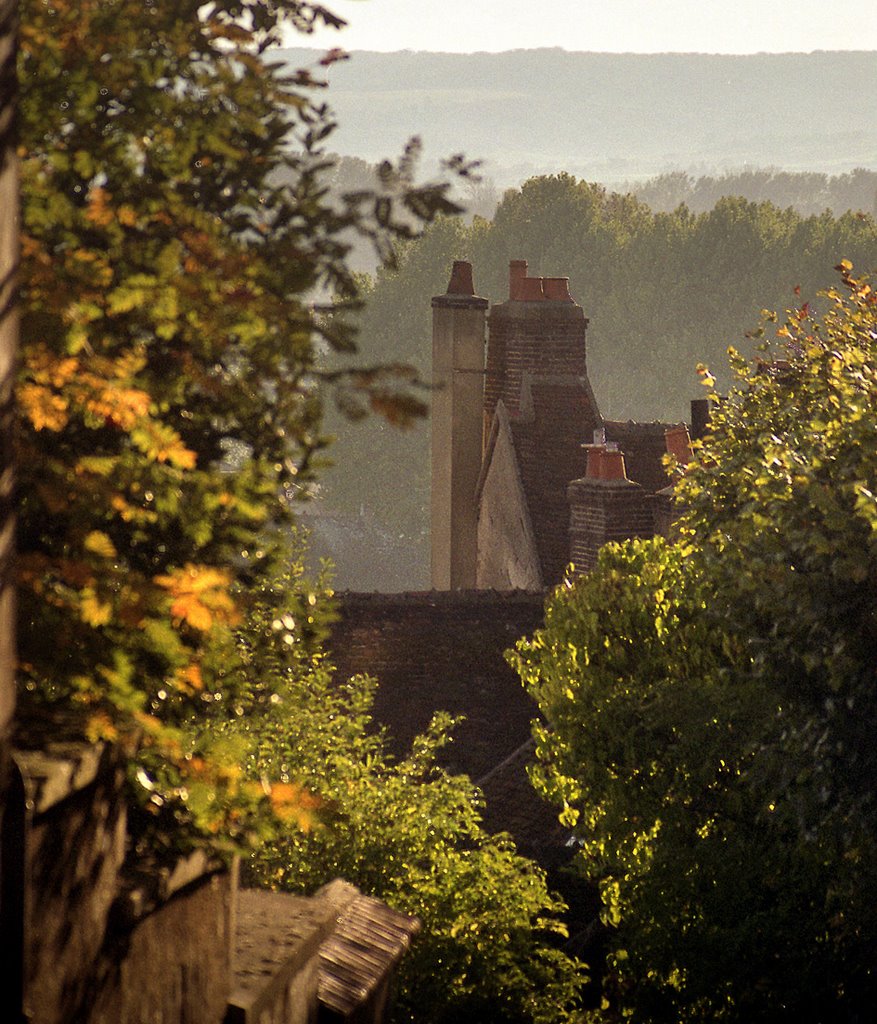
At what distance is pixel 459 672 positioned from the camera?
22.8 metres

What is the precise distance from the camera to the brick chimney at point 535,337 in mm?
31344

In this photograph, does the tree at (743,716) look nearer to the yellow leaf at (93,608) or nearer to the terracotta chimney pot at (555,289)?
the yellow leaf at (93,608)

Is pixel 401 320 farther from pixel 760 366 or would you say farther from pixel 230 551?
pixel 230 551

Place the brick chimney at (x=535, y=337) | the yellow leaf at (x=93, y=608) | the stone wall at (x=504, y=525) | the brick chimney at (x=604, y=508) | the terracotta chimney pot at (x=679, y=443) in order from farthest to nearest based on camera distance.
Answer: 1. the brick chimney at (x=535, y=337)
2. the stone wall at (x=504, y=525)
3. the brick chimney at (x=604, y=508)
4. the terracotta chimney pot at (x=679, y=443)
5. the yellow leaf at (x=93, y=608)

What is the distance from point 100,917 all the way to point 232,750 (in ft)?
2.59

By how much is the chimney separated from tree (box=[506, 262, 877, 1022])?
50.2 feet

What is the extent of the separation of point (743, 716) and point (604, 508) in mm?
11018

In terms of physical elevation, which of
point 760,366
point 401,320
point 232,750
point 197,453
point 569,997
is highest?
point 401,320

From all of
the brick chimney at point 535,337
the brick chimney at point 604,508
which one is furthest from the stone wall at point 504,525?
the brick chimney at point 604,508

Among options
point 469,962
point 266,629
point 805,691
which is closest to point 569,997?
point 469,962

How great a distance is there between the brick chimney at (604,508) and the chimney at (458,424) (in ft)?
25.3

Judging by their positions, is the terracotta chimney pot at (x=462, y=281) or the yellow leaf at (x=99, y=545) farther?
the terracotta chimney pot at (x=462, y=281)

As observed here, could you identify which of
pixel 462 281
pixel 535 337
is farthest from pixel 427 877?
pixel 462 281

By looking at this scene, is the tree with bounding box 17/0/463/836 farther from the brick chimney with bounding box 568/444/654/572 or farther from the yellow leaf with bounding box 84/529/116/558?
the brick chimney with bounding box 568/444/654/572
